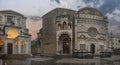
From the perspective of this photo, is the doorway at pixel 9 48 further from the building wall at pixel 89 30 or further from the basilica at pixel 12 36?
the building wall at pixel 89 30

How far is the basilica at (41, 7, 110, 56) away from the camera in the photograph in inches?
2552

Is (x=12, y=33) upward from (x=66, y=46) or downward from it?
upward

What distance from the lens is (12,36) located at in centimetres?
5825

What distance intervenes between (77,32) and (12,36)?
17568mm

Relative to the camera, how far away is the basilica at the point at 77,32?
213 ft

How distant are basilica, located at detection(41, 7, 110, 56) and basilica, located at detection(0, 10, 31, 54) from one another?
11.2 meters

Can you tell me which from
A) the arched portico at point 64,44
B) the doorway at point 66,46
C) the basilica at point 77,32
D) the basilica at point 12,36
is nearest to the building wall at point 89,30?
the basilica at point 77,32

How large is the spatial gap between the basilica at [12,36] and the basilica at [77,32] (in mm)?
11179

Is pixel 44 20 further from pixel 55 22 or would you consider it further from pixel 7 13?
pixel 7 13

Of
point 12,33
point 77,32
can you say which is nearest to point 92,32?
point 77,32

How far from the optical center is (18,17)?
6425 centimetres

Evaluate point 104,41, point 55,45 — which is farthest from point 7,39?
point 104,41

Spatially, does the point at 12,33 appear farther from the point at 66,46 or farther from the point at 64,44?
the point at 66,46

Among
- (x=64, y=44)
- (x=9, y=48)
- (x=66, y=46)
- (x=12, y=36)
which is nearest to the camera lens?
(x=9, y=48)
